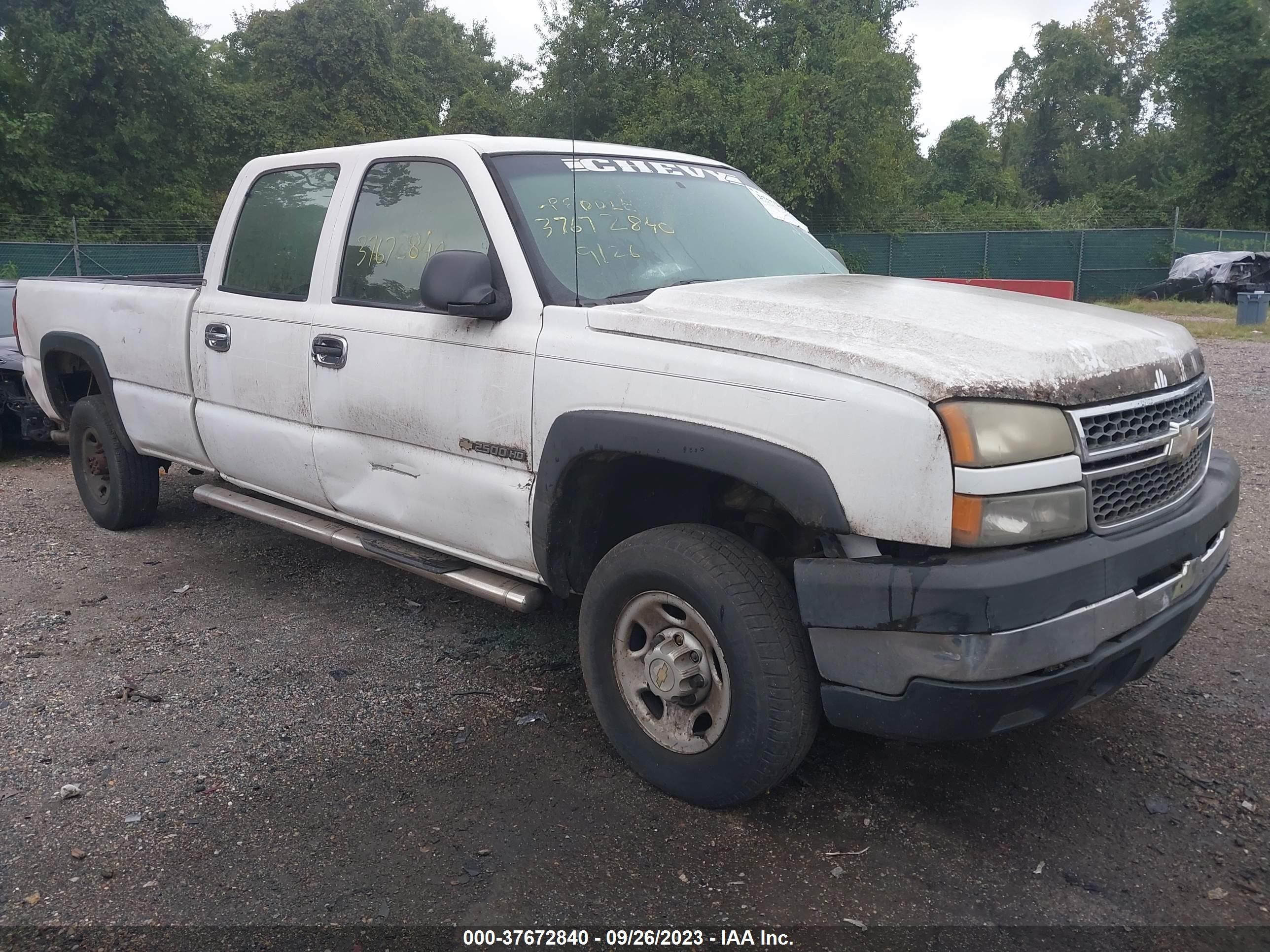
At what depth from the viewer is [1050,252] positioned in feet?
87.6

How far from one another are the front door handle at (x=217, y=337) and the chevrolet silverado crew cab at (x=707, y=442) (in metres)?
0.02

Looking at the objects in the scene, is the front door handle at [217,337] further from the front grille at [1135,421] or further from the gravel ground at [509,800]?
the front grille at [1135,421]

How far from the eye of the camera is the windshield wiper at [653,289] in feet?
11.2

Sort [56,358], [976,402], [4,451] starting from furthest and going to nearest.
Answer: [4,451] → [56,358] → [976,402]

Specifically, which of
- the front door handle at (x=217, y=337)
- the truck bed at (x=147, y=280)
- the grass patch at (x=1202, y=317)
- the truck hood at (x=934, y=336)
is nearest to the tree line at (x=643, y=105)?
the grass patch at (x=1202, y=317)

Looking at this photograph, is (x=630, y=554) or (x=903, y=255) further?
(x=903, y=255)

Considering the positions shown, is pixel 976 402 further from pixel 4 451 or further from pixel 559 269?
pixel 4 451

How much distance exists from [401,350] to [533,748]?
1.47 metres

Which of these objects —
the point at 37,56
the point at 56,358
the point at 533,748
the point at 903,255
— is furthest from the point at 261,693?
the point at 37,56

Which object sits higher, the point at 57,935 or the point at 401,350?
the point at 401,350

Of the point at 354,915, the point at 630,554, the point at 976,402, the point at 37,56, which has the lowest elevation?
the point at 354,915

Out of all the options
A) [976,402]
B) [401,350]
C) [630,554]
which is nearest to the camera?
[976,402]

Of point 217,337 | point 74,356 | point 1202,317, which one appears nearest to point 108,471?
point 74,356

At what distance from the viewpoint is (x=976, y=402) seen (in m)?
2.48
